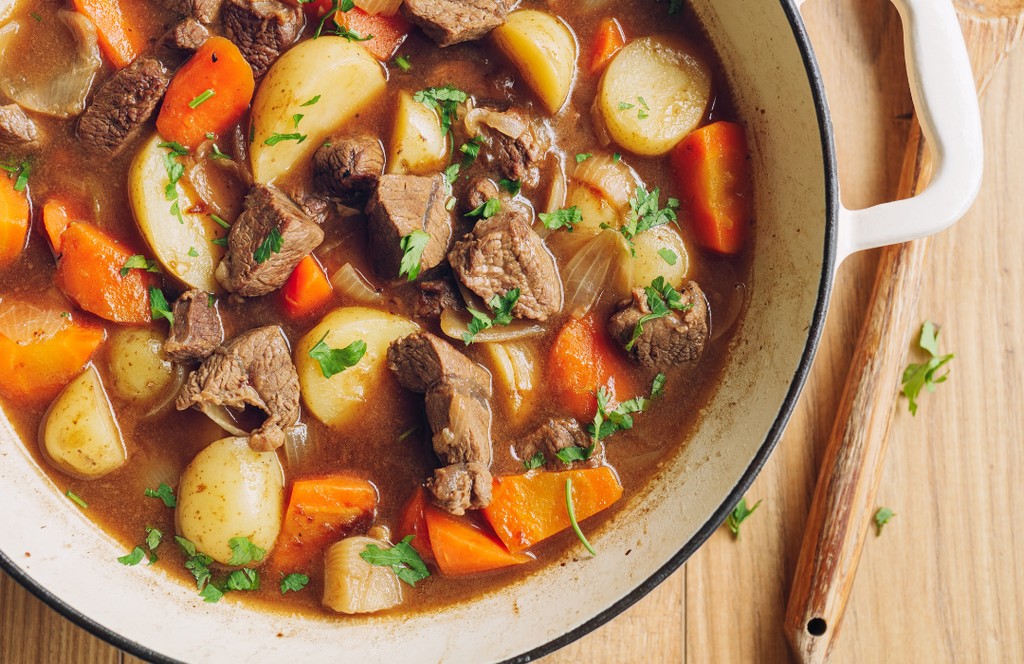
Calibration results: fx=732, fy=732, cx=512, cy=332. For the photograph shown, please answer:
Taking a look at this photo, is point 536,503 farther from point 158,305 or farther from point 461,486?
point 158,305

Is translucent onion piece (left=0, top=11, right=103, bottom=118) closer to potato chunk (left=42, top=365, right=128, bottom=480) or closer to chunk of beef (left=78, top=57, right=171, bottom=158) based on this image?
chunk of beef (left=78, top=57, right=171, bottom=158)

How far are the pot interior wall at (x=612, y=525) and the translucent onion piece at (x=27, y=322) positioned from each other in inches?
12.7

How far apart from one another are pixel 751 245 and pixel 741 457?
2.34ft

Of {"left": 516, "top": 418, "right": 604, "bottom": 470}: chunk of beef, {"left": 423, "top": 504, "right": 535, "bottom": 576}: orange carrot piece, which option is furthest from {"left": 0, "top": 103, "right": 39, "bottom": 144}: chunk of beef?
{"left": 516, "top": 418, "right": 604, "bottom": 470}: chunk of beef

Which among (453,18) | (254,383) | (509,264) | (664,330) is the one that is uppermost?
(453,18)

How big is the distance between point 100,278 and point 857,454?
2.58 m

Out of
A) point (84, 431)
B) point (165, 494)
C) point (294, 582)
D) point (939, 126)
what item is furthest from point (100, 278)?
point (939, 126)

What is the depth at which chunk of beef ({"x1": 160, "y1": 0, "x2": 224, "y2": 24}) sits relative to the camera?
233 centimetres

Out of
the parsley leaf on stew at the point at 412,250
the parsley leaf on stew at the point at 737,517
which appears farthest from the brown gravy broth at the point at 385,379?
the parsley leaf on stew at the point at 737,517

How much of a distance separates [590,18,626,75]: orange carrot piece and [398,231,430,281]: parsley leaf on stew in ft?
2.74

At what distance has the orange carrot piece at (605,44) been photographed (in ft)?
8.00

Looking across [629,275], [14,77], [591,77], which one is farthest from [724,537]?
[14,77]

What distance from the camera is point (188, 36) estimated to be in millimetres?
2303

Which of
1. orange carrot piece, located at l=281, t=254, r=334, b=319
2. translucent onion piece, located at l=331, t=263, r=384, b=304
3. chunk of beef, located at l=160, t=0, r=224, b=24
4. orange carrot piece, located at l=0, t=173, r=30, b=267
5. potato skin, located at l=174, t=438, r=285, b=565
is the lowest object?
potato skin, located at l=174, t=438, r=285, b=565
